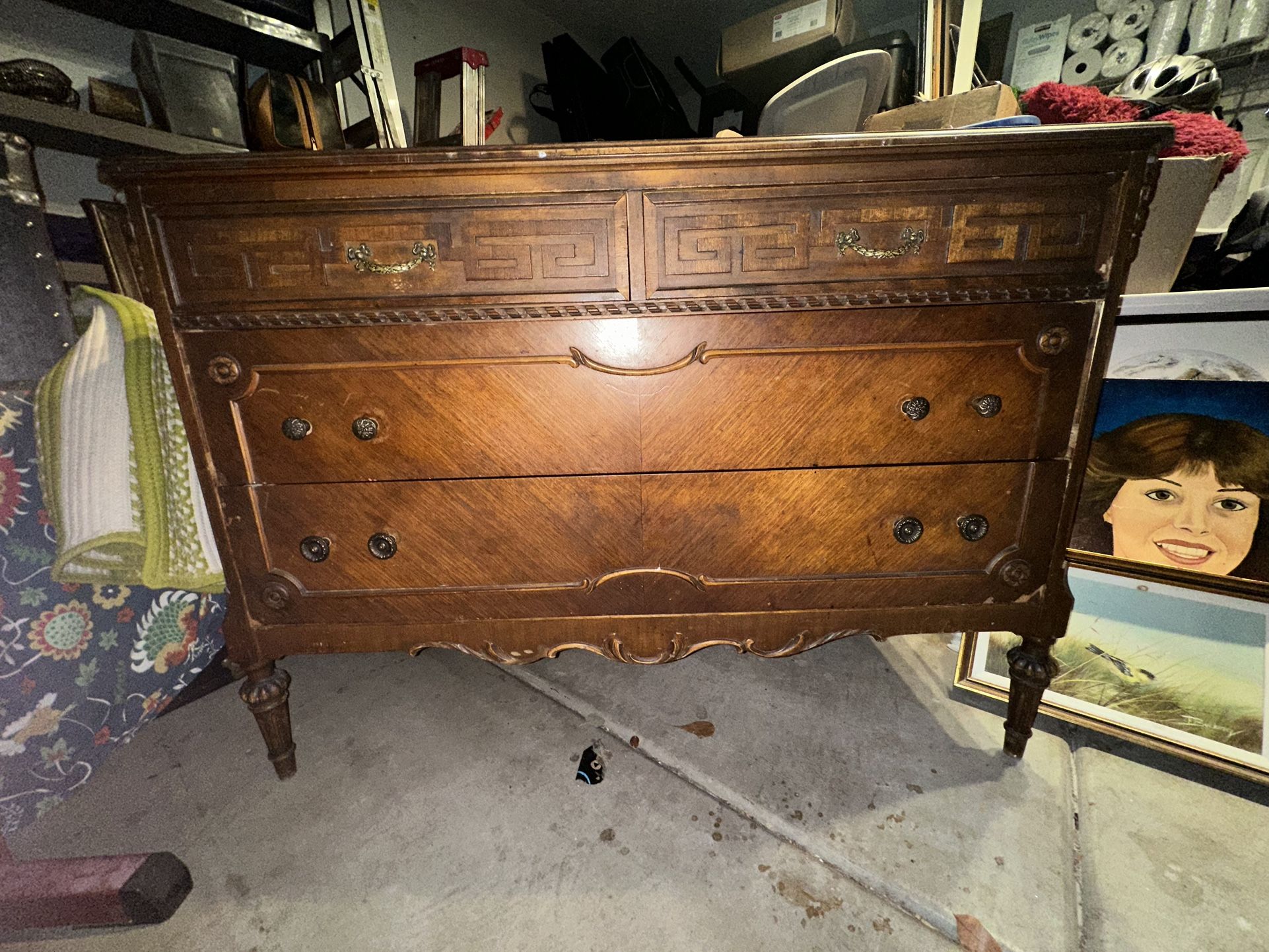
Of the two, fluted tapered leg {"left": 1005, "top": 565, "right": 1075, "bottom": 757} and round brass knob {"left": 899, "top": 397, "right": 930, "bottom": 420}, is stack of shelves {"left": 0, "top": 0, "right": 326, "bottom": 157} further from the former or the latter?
fluted tapered leg {"left": 1005, "top": 565, "right": 1075, "bottom": 757}

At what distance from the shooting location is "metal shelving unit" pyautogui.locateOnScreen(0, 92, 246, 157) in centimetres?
114

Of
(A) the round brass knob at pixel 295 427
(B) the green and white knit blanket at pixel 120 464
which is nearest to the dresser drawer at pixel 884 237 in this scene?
(A) the round brass knob at pixel 295 427

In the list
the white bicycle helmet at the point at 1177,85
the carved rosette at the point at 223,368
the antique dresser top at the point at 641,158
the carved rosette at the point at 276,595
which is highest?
the white bicycle helmet at the point at 1177,85

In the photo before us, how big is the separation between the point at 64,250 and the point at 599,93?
2126mm

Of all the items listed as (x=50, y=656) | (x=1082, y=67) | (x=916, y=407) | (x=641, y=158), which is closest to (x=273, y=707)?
(x=50, y=656)

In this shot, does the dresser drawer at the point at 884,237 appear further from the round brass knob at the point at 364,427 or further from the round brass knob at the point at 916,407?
the round brass knob at the point at 364,427

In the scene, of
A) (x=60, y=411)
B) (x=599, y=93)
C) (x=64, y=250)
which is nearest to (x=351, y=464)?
(x=60, y=411)

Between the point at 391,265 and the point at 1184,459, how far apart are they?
1880 mm

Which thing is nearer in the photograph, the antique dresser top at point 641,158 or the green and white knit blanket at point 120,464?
the antique dresser top at point 641,158

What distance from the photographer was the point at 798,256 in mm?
911

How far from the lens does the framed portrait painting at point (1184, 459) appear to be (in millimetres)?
1167

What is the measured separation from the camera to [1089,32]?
1828 millimetres

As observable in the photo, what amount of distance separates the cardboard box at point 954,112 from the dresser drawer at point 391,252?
679 mm

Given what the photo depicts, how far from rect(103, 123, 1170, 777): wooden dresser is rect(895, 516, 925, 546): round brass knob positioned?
11 millimetres
